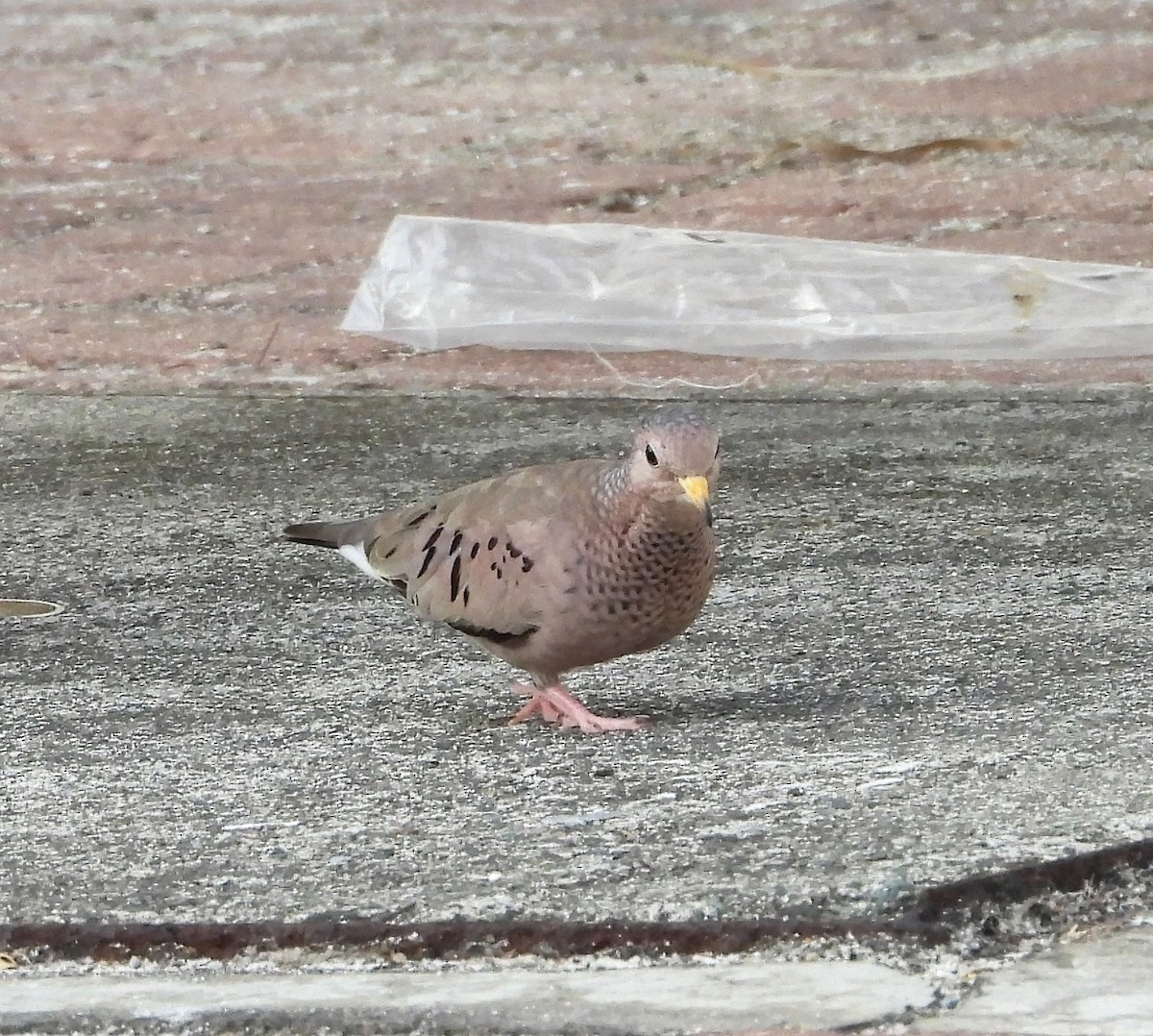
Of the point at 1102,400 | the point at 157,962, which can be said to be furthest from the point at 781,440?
the point at 157,962

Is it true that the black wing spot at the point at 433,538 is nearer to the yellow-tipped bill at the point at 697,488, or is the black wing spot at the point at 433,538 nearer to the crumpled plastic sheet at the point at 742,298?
the yellow-tipped bill at the point at 697,488

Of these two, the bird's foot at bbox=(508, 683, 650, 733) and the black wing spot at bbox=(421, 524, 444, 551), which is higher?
the black wing spot at bbox=(421, 524, 444, 551)

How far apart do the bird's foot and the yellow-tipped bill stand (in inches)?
18.5

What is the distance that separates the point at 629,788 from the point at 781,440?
101 inches

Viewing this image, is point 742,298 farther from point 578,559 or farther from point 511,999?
point 511,999

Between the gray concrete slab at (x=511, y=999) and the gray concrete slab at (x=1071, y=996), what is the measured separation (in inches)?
2.8

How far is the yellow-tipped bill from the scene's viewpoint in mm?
3186

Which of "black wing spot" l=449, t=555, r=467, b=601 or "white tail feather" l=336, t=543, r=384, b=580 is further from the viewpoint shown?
"white tail feather" l=336, t=543, r=384, b=580

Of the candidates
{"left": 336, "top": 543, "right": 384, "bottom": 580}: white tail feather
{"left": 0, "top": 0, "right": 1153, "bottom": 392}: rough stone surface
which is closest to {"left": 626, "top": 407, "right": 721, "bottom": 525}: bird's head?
{"left": 336, "top": 543, "right": 384, "bottom": 580}: white tail feather

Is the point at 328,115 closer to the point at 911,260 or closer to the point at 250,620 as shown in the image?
the point at 911,260

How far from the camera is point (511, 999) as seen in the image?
94.3 inches

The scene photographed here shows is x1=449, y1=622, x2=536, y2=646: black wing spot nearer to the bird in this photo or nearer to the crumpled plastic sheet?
the bird

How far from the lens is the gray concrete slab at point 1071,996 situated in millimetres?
2293

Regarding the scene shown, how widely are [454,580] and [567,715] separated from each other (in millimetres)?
309
